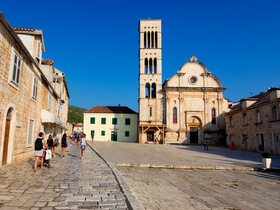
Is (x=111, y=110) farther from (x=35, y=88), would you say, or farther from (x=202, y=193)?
(x=202, y=193)

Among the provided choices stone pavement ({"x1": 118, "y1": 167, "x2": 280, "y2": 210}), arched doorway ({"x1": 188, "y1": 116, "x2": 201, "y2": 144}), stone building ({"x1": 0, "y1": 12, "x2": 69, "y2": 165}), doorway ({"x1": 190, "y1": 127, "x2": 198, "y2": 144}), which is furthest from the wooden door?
doorway ({"x1": 190, "y1": 127, "x2": 198, "y2": 144})

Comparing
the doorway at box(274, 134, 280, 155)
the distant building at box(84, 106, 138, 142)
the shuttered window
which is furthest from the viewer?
the distant building at box(84, 106, 138, 142)

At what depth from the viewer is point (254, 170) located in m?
11.4

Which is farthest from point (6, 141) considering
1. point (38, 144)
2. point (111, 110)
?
point (111, 110)

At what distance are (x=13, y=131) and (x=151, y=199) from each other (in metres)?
7.37

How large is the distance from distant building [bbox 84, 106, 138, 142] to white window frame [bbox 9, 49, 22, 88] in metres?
33.6

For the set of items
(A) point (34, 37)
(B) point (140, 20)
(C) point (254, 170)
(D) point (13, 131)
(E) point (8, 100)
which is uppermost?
(B) point (140, 20)

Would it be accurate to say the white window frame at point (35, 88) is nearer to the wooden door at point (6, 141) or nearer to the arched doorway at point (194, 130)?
the wooden door at point (6, 141)

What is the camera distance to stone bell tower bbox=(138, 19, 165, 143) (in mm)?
36344

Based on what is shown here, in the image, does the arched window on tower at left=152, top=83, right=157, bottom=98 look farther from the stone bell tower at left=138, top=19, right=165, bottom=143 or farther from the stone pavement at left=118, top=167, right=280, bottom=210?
the stone pavement at left=118, top=167, right=280, bottom=210

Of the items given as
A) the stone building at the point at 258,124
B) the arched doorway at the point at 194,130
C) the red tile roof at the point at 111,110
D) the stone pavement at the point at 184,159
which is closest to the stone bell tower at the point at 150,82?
the arched doorway at the point at 194,130

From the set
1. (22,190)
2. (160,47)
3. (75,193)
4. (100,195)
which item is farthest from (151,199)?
(160,47)

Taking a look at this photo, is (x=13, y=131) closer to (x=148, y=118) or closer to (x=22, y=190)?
(x=22, y=190)

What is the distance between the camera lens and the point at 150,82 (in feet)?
123
